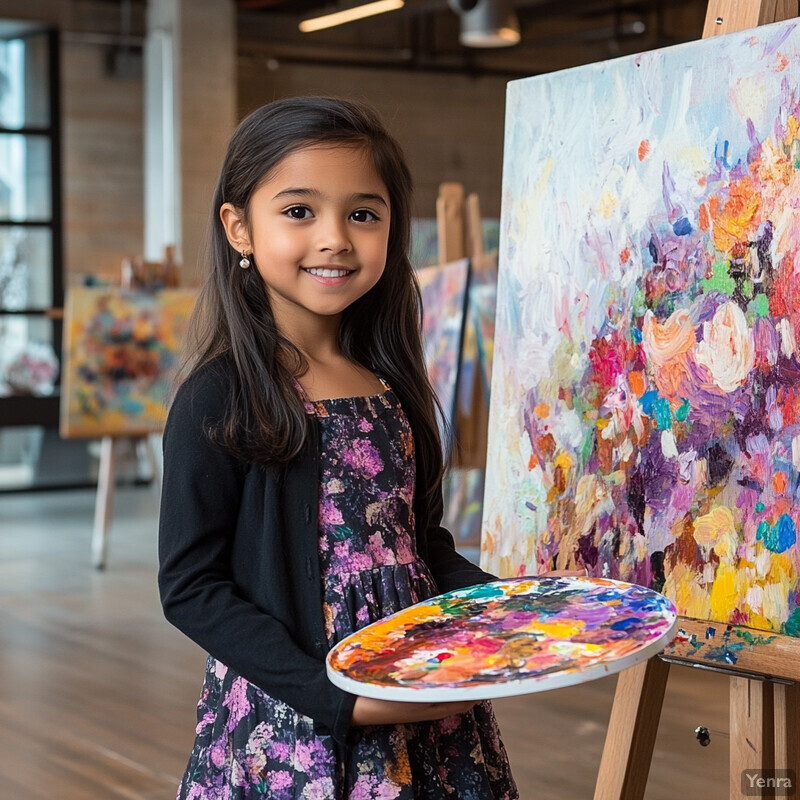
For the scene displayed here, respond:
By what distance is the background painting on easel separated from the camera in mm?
1438

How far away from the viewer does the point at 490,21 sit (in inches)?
287

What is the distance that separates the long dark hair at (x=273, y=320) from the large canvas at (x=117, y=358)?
13.3ft

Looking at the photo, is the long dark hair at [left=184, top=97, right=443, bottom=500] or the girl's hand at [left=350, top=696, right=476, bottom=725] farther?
the long dark hair at [left=184, top=97, right=443, bottom=500]

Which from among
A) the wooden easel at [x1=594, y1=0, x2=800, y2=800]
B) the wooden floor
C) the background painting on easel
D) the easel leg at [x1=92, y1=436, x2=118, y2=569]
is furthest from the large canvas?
the wooden easel at [x1=594, y1=0, x2=800, y2=800]

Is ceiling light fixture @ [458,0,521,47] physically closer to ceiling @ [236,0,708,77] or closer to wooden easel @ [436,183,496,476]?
ceiling @ [236,0,708,77]

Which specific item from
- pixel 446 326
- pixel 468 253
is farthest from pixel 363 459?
pixel 468 253

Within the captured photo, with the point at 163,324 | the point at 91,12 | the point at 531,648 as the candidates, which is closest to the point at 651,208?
the point at 531,648

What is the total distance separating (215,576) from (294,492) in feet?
0.40

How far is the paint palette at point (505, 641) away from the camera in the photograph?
102 centimetres

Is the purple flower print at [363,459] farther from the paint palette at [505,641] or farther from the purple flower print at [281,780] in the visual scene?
the purple flower print at [281,780]

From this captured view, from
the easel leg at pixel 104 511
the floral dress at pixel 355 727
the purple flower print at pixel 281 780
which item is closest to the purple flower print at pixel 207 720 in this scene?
the floral dress at pixel 355 727

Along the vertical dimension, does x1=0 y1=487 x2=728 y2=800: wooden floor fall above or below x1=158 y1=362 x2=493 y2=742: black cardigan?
below

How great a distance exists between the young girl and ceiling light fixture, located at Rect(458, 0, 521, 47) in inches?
247

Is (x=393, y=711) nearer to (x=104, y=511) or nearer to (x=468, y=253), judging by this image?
(x=468, y=253)
